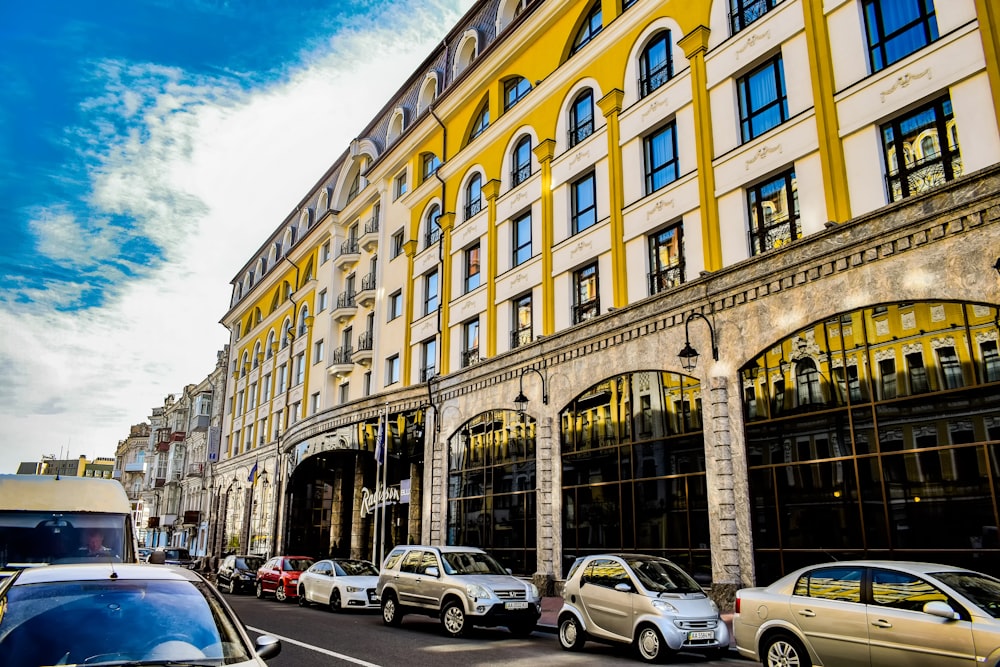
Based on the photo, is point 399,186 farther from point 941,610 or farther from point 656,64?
point 941,610

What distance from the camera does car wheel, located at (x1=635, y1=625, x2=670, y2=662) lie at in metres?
10.8

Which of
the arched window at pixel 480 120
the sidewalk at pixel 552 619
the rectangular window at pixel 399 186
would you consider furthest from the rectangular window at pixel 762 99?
the rectangular window at pixel 399 186

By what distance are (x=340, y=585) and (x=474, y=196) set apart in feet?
49.0

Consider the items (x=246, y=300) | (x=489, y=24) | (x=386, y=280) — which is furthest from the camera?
(x=246, y=300)

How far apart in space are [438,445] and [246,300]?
3184 cm

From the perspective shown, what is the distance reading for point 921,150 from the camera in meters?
14.0

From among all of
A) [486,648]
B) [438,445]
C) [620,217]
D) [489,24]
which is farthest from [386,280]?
[486,648]

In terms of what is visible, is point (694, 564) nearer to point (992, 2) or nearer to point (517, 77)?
point (992, 2)

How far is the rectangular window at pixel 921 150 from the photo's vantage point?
13.5m

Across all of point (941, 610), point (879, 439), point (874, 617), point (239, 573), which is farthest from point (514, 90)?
point (941, 610)

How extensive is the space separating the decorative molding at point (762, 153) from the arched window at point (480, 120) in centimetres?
1332

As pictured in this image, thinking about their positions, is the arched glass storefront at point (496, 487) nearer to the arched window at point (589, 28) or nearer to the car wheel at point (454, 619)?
the car wheel at point (454, 619)

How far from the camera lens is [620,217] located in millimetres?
20594

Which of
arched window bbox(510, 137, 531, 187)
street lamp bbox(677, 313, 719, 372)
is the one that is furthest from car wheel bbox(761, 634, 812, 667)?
arched window bbox(510, 137, 531, 187)
